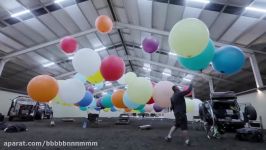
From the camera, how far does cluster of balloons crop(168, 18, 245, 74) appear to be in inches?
124

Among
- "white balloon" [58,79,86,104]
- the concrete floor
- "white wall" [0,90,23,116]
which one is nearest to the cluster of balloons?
the concrete floor

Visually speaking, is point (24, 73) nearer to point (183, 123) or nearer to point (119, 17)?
point (119, 17)

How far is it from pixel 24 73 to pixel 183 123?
12.7 metres

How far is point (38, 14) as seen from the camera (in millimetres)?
7480

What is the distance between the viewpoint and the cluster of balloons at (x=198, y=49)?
3.15m

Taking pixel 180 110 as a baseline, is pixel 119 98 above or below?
above

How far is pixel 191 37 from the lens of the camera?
3.12 m

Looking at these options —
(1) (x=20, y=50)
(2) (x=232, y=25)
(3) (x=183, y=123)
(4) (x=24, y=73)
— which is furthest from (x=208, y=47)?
(4) (x=24, y=73)

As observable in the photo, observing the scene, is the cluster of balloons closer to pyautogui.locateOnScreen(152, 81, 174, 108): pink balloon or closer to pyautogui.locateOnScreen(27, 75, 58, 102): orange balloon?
pyautogui.locateOnScreen(152, 81, 174, 108): pink balloon

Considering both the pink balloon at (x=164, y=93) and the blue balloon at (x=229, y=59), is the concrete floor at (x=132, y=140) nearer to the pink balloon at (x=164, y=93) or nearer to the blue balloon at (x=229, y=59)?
the pink balloon at (x=164, y=93)

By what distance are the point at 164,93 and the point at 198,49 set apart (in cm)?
181

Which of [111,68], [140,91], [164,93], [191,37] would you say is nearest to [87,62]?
[111,68]

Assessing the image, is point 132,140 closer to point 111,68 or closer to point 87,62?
point 111,68

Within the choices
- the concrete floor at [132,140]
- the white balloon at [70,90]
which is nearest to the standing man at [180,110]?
the concrete floor at [132,140]
